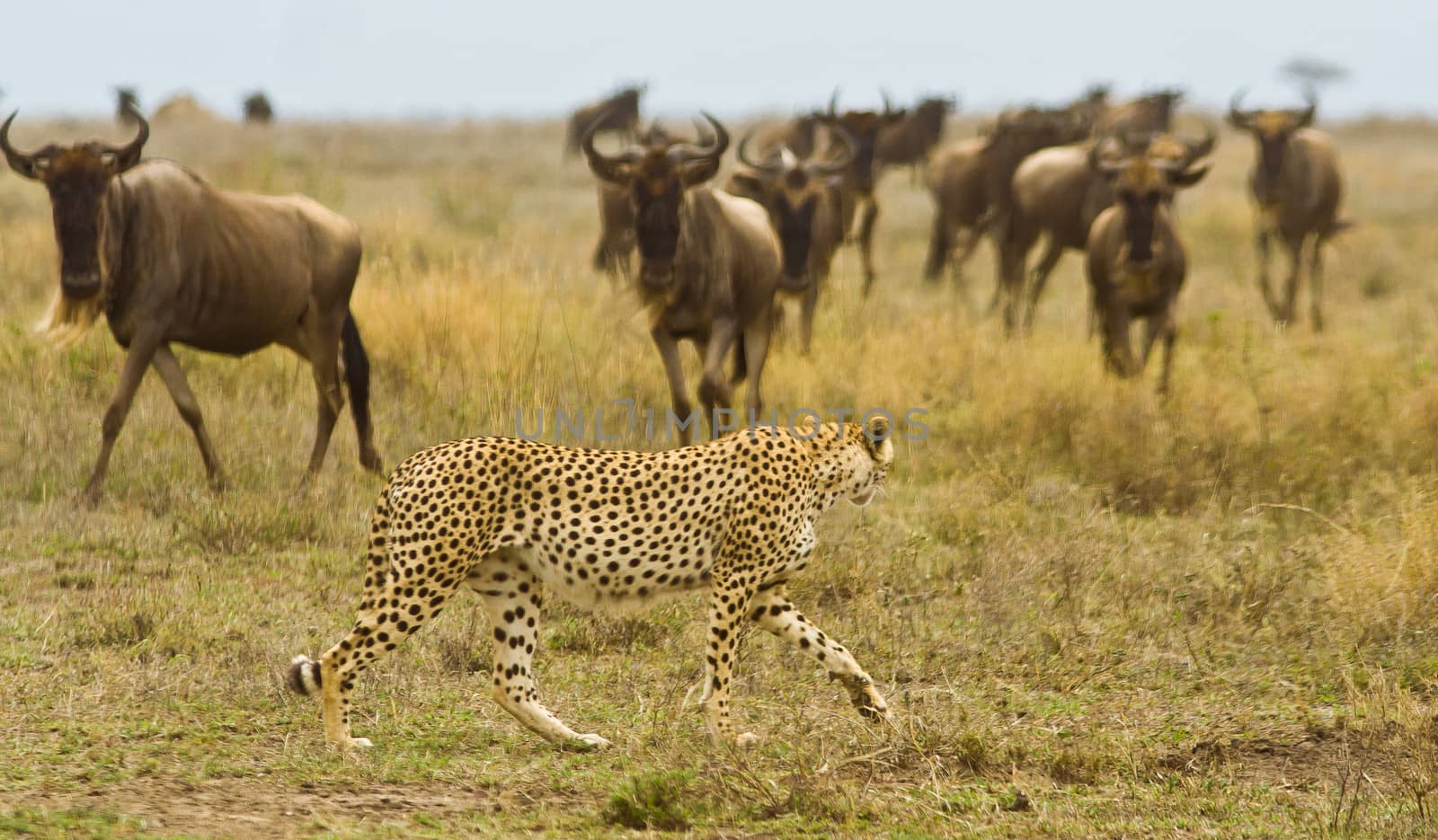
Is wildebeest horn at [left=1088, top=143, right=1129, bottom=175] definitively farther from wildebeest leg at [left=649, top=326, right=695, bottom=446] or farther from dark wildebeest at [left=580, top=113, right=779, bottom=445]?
wildebeest leg at [left=649, top=326, right=695, bottom=446]

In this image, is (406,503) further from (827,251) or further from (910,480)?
(827,251)

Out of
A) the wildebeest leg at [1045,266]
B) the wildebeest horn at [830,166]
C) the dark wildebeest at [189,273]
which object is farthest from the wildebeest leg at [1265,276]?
the dark wildebeest at [189,273]

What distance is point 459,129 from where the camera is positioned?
45.0 m

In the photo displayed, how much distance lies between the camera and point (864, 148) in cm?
1942

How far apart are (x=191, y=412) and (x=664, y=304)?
2848 mm

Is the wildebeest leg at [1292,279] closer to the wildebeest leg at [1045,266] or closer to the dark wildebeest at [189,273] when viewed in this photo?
the wildebeest leg at [1045,266]

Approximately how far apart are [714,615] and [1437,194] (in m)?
28.1

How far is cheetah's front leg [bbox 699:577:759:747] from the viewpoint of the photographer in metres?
5.66

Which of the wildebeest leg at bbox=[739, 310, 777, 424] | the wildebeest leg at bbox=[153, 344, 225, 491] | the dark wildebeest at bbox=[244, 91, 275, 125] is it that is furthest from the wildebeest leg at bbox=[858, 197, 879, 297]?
the dark wildebeest at bbox=[244, 91, 275, 125]

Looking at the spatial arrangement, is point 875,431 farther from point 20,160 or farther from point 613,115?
point 613,115

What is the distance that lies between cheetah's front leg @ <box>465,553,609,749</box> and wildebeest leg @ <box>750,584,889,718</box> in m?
0.70

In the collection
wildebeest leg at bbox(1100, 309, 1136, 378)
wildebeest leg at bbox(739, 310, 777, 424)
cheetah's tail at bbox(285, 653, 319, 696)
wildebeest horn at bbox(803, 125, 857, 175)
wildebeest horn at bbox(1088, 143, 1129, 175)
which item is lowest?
wildebeest leg at bbox(1100, 309, 1136, 378)

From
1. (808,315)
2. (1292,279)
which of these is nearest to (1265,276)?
(1292,279)

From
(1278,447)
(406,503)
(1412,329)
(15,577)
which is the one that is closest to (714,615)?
(406,503)
